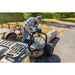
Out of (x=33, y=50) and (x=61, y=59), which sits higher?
(x=33, y=50)

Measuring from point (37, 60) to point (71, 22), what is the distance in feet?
27.6

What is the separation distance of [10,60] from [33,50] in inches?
40.9

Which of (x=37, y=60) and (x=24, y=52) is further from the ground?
(x=24, y=52)

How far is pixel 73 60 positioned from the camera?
3.16 metres

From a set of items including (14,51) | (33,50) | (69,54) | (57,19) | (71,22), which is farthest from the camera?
(57,19)

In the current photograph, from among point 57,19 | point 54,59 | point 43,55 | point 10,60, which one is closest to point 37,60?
point 43,55

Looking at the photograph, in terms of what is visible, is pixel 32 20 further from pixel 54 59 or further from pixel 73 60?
pixel 73 60

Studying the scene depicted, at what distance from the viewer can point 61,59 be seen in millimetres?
3236

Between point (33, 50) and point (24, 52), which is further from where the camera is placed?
point (33, 50)

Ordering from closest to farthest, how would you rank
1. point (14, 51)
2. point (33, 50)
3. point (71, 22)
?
point (14, 51), point (33, 50), point (71, 22)

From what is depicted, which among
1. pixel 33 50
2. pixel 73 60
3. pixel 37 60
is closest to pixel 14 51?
pixel 33 50

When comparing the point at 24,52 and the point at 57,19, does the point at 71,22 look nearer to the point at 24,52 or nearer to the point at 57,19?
the point at 57,19
